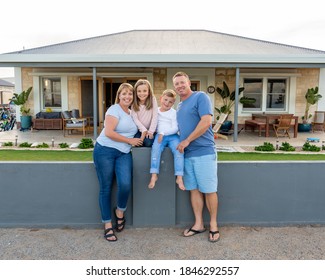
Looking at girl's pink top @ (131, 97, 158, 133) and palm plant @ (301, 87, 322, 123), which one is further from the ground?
palm plant @ (301, 87, 322, 123)

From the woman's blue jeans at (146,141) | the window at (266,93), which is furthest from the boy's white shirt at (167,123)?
the window at (266,93)

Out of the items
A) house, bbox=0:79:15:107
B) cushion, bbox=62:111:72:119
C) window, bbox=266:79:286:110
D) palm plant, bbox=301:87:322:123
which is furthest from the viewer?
house, bbox=0:79:15:107

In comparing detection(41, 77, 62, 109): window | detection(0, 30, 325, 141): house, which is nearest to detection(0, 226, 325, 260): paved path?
detection(0, 30, 325, 141): house

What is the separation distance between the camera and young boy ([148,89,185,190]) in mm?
3213

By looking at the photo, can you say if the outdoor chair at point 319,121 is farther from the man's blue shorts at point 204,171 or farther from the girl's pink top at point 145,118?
the girl's pink top at point 145,118

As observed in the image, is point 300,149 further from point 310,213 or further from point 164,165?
point 164,165

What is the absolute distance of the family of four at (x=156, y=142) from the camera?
10.3 feet

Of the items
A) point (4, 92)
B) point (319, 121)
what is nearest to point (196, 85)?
point (319, 121)

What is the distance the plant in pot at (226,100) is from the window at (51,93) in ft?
21.3

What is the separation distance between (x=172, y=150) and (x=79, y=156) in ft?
15.2

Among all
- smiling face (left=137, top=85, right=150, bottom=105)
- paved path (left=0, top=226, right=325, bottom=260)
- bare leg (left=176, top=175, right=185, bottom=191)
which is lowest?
paved path (left=0, top=226, right=325, bottom=260)

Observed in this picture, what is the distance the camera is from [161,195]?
3.49m

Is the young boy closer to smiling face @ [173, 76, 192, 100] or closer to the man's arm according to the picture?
smiling face @ [173, 76, 192, 100]

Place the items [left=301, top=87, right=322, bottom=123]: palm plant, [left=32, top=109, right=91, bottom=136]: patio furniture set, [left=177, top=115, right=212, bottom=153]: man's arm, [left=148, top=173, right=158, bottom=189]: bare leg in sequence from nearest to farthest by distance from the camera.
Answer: [left=177, top=115, right=212, bottom=153]: man's arm, [left=148, top=173, right=158, bottom=189]: bare leg, [left=32, top=109, right=91, bottom=136]: patio furniture set, [left=301, top=87, right=322, bottom=123]: palm plant
